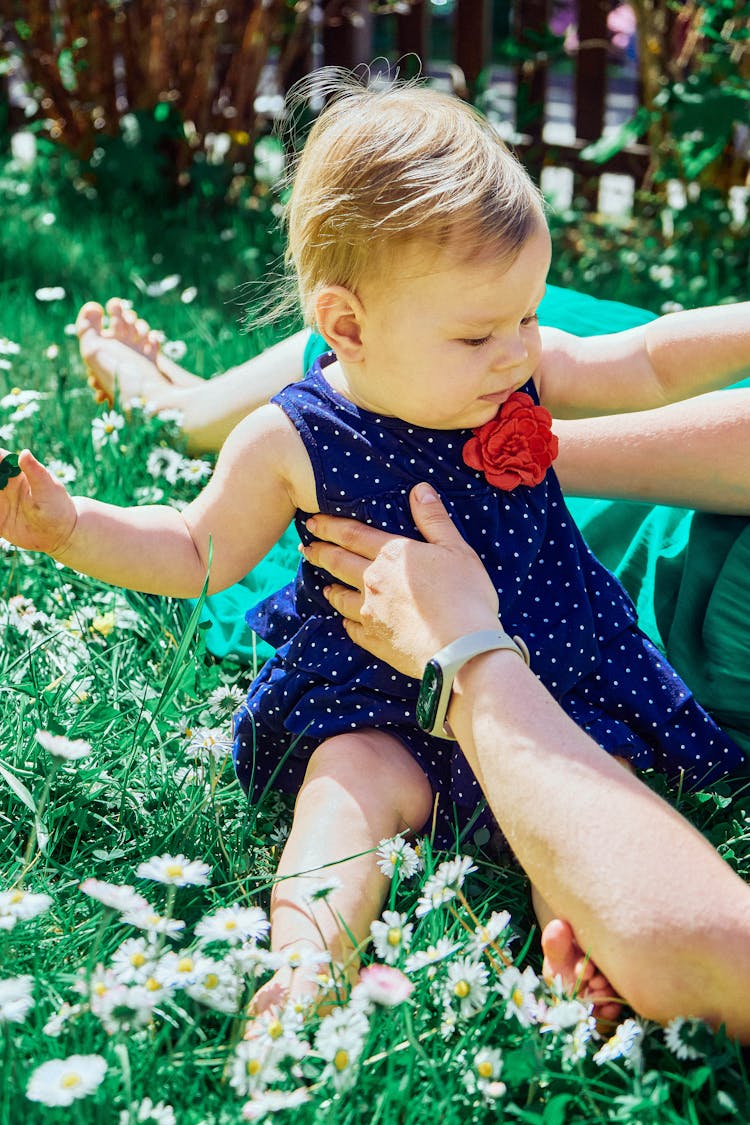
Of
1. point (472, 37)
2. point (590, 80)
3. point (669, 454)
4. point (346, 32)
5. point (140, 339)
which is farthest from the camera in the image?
point (346, 32)

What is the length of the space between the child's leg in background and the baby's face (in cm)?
48

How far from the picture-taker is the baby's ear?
1631 mm

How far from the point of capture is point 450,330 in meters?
1.58

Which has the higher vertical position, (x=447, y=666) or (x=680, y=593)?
(x=447, y=666)

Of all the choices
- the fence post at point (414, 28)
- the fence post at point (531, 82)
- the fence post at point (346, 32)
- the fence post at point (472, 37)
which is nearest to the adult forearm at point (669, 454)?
the fence post at point (531, 82)

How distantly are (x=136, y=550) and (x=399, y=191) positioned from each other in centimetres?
59

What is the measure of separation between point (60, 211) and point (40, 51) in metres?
0.80

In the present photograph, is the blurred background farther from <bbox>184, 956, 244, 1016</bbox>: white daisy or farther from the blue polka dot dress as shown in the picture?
<bbox>184, 956, 244, 1016</bbox>: white daisy

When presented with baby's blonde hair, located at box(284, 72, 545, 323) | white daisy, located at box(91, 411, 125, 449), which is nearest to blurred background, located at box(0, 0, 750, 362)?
white daisy, located at box(91, 411, 125, 449)

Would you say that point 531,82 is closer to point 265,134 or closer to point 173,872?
point 265,134

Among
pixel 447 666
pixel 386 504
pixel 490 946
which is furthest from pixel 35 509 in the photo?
pixel 490 946

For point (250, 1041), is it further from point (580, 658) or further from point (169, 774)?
point (580, 658)

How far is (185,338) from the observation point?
344cm

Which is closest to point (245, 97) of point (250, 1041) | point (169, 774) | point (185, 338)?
point (185, 338)
